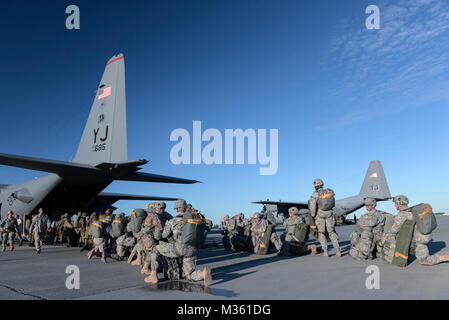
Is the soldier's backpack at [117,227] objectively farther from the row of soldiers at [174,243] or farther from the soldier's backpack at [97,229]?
the row of soldiers at [174,243]

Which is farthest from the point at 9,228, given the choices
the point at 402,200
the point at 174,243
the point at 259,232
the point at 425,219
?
the point at 425,219

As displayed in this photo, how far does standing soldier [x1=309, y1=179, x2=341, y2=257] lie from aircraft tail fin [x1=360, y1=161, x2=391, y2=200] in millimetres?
28144

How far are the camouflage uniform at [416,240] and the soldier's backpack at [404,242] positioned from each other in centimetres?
18

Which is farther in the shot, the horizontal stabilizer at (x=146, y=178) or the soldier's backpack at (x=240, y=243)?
the horizontal stabilizer at (x=146, y=178)

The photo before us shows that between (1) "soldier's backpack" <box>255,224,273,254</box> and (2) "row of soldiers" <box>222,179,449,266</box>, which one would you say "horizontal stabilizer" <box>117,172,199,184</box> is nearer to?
(2) "row of soldiers" <box>222,179,449,266</box>

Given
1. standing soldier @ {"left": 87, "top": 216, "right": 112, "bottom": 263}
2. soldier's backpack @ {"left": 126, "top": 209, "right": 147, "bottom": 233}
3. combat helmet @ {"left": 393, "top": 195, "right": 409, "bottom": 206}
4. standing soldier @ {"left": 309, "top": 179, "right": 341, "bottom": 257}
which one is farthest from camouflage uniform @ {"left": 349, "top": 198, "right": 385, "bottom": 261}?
standing soldier @ {"left": 87, "top": 216, "right": 112, "bottom": 263}

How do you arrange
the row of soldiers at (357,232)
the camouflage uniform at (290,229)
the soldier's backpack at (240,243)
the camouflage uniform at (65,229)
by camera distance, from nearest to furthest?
the row of soldiers at (357,232) → the camouflage uniform at (290,229) → the soldier's backpack at (240,243) → the camouflage uniform at (65,229)

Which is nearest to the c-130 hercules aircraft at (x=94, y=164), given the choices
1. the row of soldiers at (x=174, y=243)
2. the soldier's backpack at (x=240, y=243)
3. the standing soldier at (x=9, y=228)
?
the standing soldier at (x=9, y=228)

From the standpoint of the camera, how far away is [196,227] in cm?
560

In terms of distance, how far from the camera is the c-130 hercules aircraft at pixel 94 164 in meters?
11.9

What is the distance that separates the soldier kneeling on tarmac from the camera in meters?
9.23

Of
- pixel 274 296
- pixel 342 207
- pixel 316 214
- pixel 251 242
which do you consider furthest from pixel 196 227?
pixel 342 207

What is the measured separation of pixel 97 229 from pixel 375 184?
32398mm
